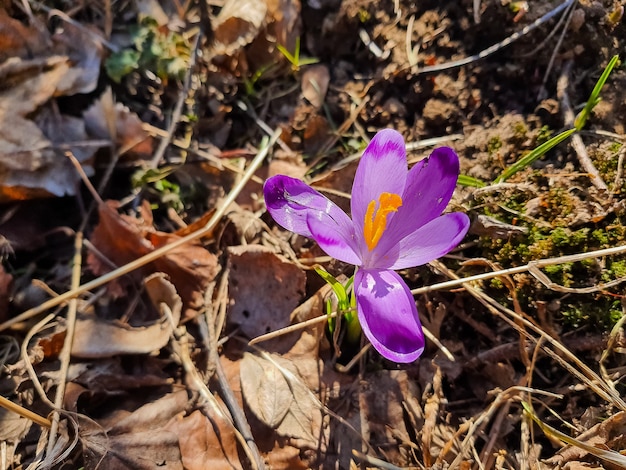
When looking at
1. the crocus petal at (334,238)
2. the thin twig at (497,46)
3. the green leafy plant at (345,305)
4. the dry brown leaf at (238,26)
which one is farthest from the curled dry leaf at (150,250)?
the thin twig at (497,46)

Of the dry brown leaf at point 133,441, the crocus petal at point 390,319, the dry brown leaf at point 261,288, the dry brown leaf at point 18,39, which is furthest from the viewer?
the dry brown leaf at point 18,39

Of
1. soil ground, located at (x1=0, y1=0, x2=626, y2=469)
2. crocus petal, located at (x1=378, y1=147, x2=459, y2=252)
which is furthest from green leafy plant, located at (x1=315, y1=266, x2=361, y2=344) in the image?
crocus petal, located at (x1=378, y1=147, x2=459, y2=252)

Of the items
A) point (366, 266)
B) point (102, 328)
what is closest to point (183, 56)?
point (102, 328)

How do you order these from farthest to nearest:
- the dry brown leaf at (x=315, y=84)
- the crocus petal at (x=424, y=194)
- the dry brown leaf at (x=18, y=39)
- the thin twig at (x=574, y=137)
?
the dry brown leaf at (x=315, y=84) < the dry brown leaf at (x=18, y=39) < the thin twig at (x=574, y=137) < the crocus petal at (x=424, y=194)

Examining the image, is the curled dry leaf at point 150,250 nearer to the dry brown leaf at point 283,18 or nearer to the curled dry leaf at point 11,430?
the curled dry leaf at point 11,430

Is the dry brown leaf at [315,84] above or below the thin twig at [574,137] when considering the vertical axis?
below

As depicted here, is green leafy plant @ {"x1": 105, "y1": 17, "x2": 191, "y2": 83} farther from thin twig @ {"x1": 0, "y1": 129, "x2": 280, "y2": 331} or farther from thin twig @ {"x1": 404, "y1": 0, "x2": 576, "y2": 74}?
thin twig @ {"x1": 404, "y1": 0, "x2": 576, "y2": 74}

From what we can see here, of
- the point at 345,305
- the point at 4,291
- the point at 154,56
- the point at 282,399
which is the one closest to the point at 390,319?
the point at 345,305
